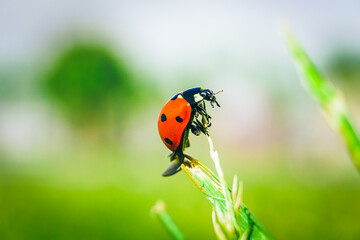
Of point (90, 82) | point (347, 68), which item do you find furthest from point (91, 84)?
point (347, 68)

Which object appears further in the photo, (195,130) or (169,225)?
(195,130)

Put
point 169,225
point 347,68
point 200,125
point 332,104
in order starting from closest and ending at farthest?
point 332,104, point 169,225, point 200,125, point 347,68

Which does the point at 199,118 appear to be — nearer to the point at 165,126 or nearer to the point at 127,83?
the point at 165,126

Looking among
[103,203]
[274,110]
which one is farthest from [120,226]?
[274,110]

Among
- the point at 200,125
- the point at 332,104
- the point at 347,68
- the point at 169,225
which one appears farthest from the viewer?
the point at 347,68

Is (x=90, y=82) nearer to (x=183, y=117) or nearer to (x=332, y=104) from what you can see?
(x=183, y=117)

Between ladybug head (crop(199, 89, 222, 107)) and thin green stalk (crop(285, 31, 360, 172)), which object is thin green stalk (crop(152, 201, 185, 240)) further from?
ladybug head (crop(199, 89, 222, 107))
